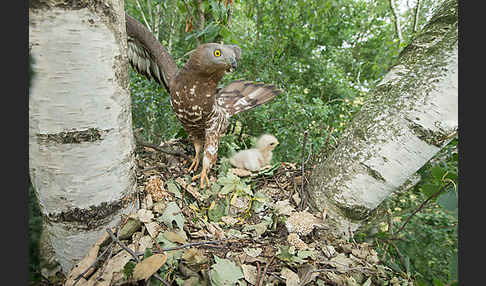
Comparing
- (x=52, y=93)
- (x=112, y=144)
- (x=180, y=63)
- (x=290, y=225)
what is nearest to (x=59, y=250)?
(x=112, y=144)

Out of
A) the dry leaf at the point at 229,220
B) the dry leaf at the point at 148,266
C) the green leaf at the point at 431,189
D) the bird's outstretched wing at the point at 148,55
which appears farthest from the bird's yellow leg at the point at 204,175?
the green leaf at the point at 431,189

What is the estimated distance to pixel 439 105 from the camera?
773 mm

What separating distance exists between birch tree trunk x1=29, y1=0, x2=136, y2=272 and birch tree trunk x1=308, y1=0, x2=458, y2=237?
0.80m

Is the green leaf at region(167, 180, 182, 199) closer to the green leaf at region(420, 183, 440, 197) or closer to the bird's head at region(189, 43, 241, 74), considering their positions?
the bird's head at region(189, 43, 241, 74)

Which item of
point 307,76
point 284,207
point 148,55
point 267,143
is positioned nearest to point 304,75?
point 307,76

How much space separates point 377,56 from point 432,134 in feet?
9.72

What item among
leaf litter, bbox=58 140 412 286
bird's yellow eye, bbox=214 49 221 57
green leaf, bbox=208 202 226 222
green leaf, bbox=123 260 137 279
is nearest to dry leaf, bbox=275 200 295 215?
leaf litter, bbox=58 140 412 286

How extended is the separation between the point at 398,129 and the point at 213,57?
818mm

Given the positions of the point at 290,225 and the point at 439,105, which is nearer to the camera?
the point at 439,105

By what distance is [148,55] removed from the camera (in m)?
1.50

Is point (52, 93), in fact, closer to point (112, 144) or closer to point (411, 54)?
point (112, 144)

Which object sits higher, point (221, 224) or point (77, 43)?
point (77, 43)

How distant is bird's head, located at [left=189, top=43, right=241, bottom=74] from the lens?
1127mm

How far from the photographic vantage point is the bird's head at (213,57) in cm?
113
